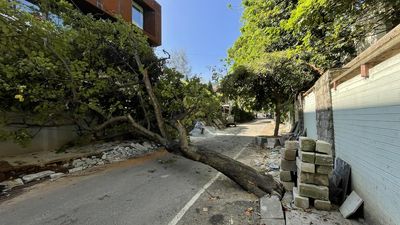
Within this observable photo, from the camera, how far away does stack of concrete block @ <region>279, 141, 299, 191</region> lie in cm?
568

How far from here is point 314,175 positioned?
15.6 ft

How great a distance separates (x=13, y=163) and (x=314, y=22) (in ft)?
30.1

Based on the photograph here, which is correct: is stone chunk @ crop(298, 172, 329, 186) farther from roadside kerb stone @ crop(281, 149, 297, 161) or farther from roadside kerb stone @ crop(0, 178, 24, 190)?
roadside kerb stone @ crop(0, 178, 24, 190)

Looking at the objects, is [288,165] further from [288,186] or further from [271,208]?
[271,208]

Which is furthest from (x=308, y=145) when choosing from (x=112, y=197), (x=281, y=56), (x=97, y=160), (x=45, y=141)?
(x=45, y=141)

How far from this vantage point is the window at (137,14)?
21.3 meters

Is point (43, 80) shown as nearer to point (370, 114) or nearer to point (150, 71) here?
point (150, 71)

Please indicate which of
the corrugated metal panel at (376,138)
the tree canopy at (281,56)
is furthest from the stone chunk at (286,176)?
the tree canopy at (281,56)

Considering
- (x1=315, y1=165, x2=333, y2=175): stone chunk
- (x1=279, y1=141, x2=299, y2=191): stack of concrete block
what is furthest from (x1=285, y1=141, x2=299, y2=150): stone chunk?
(x1=315, y1=165, x2=333, y2=175): stone chunk

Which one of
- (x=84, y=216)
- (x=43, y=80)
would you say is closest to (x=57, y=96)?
(x=43, y=80)

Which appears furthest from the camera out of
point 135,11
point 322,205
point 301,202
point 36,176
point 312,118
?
point 135,11

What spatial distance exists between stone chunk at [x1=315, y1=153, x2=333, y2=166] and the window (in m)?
19.1

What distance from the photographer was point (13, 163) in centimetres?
846

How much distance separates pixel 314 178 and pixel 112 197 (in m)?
3.98
